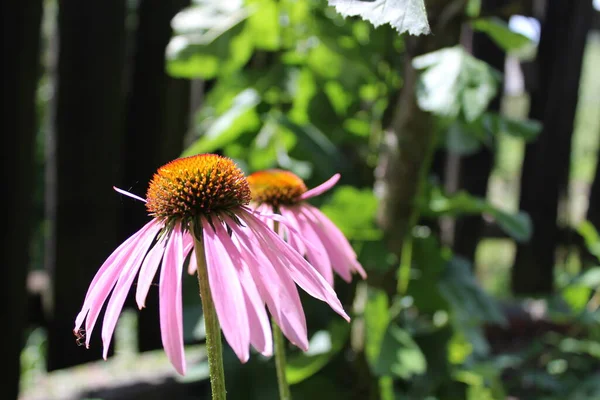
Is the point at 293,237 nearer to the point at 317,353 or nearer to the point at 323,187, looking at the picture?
the point at 323,187

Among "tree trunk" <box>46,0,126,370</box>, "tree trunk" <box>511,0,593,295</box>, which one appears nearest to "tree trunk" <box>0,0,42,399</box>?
"tree trunk" <box>46,0,126,370</box>

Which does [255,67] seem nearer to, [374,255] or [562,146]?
[374,255]

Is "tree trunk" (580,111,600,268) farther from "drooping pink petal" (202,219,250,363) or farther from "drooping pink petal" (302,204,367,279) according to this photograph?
"drooping pink petal" (202,219,250,363)

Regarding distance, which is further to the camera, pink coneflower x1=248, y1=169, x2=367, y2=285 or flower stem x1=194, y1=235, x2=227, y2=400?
pink coneflower x1=248, y1=169, x2=367, y2=285

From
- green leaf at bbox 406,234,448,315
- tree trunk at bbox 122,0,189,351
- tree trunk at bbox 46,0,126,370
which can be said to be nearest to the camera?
green leaf at bbox 406,234,448,315

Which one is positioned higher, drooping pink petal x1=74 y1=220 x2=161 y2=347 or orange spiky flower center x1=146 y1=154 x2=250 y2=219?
orange spiky flower center x1=146 y1=154 x2=250 y2=219

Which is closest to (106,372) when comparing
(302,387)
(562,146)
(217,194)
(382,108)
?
(302,387)

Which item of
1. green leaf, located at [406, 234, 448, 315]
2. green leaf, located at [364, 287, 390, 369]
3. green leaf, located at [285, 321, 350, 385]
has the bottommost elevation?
green leaf, located at [285, 321, 350, 385]
